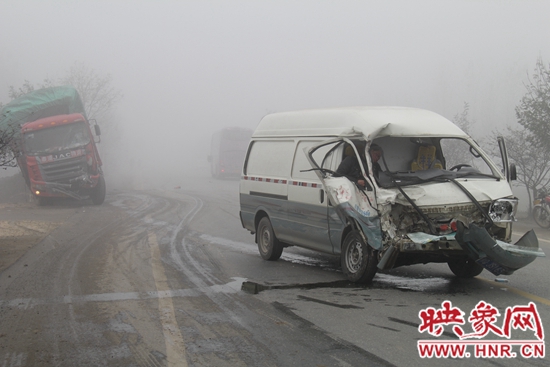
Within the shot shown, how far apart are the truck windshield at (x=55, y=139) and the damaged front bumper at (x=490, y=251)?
60.8 ft

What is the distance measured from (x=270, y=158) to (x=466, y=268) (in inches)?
142

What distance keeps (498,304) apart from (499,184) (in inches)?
73.2

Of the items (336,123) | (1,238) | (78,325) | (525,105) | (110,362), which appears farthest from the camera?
(525,105)

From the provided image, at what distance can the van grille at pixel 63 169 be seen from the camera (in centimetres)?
2252

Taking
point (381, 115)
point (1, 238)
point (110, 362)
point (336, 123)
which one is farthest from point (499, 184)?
point (1, 238)

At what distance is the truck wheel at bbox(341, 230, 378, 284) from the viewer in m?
7.67

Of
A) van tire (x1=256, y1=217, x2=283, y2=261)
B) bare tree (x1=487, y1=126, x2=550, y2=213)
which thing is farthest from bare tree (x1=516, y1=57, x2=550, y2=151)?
van tire (x1=256, y1=217, x2=283, y2=261)

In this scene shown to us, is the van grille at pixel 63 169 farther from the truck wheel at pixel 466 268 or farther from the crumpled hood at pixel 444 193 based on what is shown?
the crumpled hood at pixel 444 193

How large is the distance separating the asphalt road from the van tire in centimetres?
15

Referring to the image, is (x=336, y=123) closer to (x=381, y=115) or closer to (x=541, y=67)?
(x=381, y=115)

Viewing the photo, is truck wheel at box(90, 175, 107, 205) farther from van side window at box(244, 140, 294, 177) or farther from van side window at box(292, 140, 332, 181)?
van side window at box(292, 140, 332, 181)

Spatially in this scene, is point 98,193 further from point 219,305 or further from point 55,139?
point 219,305

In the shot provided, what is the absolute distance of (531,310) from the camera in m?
6.36

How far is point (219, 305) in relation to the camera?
7.02m
